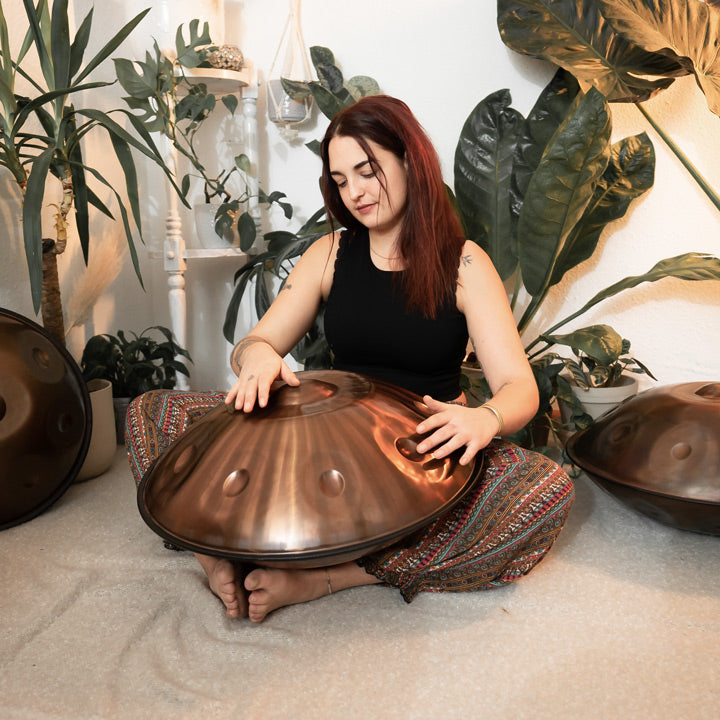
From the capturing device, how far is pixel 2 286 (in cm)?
191

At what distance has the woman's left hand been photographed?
3.55 ft

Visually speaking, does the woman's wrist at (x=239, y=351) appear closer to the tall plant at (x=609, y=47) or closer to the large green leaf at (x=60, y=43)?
the large green leaf at (x=60, y=43)

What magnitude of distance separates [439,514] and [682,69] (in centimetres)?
143

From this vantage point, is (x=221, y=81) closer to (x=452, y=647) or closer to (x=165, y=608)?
(x=165, y=608)

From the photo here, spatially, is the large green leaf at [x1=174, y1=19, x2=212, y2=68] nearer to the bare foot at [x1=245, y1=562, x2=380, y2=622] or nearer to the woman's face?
the woman's face

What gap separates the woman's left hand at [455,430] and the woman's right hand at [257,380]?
0.25m

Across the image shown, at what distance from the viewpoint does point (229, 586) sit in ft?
3.87

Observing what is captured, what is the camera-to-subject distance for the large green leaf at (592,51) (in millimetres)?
1790

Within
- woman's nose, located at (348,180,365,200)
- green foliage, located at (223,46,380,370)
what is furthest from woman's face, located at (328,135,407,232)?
green foliage, located at (223,46,380,370)

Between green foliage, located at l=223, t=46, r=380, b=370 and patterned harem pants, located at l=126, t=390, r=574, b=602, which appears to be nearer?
patterned harem pants, located at l=126, t=390, r=574, b=602

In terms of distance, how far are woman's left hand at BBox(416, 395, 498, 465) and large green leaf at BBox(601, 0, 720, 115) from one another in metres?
1.05

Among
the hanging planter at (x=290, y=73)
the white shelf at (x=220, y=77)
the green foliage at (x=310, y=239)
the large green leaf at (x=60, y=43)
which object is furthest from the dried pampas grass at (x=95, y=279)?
the hanging planter at (x=290, y=73)

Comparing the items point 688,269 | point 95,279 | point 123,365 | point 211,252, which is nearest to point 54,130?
point 95,279

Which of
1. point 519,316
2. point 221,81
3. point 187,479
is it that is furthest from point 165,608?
point 221,81
